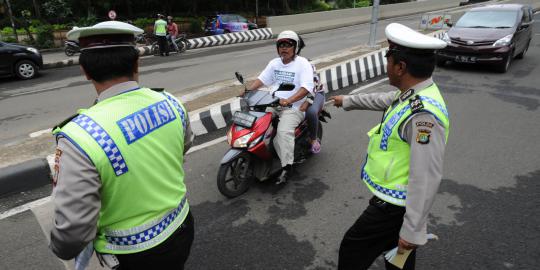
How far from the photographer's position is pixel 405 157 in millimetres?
1924

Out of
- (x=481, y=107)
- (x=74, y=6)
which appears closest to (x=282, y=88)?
(x=481, y=107)

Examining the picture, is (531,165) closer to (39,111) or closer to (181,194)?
(181,194)

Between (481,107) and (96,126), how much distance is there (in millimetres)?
7394

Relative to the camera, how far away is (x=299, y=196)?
4.00 m

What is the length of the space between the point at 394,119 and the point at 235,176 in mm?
2322

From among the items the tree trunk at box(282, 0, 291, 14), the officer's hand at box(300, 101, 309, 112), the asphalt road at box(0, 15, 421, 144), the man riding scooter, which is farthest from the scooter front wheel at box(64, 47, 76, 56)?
the tree trunk at box(282, 0, 291, 14)

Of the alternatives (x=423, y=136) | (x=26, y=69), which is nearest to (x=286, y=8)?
(x=26, y=69)

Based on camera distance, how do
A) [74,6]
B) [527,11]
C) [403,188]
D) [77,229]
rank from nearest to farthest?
[77,229] < [403,188] < [527,11] < [74,6]

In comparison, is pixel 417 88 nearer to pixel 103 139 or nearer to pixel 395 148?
pixel 395 148

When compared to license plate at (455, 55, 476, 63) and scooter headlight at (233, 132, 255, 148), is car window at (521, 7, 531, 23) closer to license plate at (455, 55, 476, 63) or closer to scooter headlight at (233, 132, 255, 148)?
license plate at (455, 55, 476, 63)

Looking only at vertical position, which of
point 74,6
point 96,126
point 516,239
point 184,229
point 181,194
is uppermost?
point 74,6

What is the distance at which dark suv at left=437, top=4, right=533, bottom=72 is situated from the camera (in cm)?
932

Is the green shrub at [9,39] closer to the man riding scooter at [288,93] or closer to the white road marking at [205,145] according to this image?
the white road marking at [205,145]

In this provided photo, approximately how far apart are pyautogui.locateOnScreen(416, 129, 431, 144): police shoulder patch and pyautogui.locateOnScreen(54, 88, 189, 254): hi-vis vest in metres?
1.19
